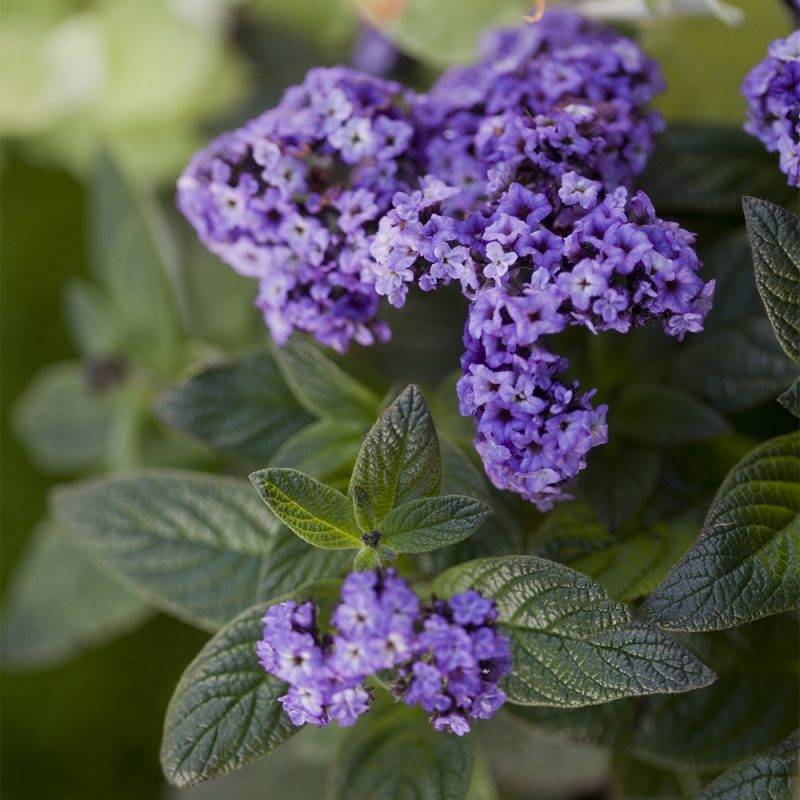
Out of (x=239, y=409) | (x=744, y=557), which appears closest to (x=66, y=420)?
(x=239, y=409)

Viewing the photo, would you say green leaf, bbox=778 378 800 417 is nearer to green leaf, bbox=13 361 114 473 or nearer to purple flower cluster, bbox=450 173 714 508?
purple flower cluster, bbox=450 173 714 508

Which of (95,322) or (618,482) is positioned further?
(95,322)

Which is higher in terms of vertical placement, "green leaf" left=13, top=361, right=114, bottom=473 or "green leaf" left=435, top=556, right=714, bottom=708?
"green leaf" left=435, top=556, right=714, bottom=708

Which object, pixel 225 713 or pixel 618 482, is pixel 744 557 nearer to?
pixel 618 482

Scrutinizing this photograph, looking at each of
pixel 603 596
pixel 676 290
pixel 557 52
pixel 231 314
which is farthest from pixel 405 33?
pixel 603 596

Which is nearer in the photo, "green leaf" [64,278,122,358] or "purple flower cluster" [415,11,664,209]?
"purple flower cluster" [415,11,664,209]

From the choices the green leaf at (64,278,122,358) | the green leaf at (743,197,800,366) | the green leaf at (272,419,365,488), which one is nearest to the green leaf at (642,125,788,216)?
the green leaf at (743,197,800,366)

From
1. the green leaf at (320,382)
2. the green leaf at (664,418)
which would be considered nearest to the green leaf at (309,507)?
the green leaf at (320,382)
